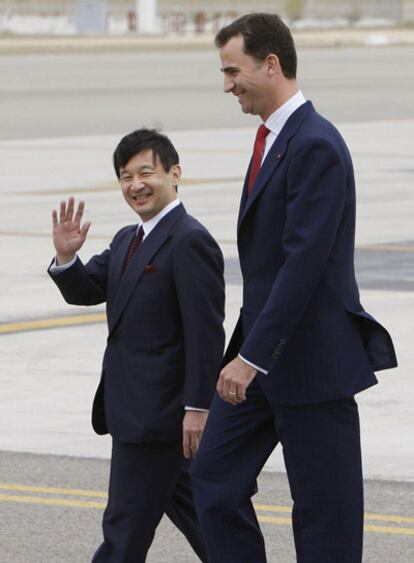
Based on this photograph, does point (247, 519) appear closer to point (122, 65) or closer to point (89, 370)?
point (89, 370)

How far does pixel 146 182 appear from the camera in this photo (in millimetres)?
5715

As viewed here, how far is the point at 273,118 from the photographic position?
5344 mm

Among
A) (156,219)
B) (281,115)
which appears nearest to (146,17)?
(156,219)

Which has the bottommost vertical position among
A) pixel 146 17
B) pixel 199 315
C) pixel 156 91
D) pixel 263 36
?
pixel 146 17

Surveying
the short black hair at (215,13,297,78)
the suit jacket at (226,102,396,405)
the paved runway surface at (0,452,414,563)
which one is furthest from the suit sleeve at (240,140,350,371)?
the paved runway surface at (0,452,414,563)

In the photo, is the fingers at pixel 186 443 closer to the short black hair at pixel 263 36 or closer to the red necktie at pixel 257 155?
the red necktie at pixel 257 155

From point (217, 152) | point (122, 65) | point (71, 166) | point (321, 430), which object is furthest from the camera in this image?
point (122, 65)

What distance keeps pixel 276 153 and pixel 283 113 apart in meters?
0.13

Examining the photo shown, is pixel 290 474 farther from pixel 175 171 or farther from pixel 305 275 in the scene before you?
pixel 175 171

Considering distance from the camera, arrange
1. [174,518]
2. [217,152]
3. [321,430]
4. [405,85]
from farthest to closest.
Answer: [405,85]
[217,152]
[174,518]
[321,430]

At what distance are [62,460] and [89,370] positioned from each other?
7.40ft

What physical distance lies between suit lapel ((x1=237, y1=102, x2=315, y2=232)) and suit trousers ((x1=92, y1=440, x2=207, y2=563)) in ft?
2.86

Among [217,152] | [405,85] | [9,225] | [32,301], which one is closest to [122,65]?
[405,85]

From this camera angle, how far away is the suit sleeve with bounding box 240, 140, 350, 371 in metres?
5.10
